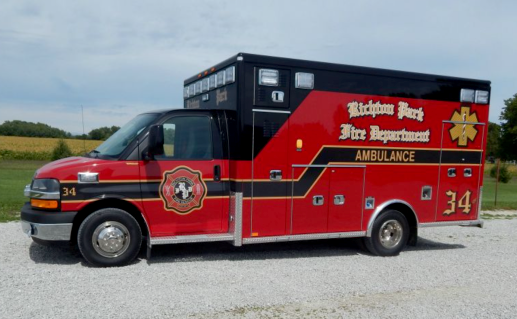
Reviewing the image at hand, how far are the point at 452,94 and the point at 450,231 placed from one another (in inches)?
159

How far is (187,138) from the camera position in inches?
256

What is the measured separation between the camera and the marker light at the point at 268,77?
649 cm

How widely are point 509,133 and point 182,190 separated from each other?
61051 millimetres

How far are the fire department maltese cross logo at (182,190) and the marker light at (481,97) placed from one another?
518 centimetres

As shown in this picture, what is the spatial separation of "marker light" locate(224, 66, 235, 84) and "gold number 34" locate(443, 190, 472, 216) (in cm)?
431

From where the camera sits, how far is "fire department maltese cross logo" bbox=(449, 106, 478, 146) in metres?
7.87

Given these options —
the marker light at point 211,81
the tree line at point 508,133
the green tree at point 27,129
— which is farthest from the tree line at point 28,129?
the tree line at point 508,133

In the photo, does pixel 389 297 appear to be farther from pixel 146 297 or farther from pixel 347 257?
pixel 146 297

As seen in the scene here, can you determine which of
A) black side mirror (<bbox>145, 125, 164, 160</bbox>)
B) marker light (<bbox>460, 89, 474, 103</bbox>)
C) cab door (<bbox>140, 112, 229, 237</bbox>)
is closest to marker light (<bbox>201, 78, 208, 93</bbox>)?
cab door (<bbox>140, 112, 229, 237</bbox>)

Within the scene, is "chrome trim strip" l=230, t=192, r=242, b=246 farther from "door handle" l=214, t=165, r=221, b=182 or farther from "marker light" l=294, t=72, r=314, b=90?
"marker light" l=294, t=72, r=314, b=90

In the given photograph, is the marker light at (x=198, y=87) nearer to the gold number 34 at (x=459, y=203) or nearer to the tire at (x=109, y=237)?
the tire at (x=109, y=237)

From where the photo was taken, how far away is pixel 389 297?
545cm

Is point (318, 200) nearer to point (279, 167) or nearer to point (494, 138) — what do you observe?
point (279, 167)

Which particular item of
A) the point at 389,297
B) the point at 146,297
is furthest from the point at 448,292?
the point at 146,297
